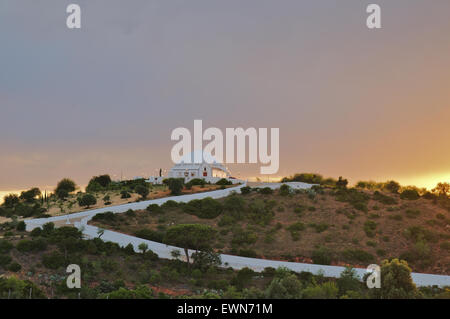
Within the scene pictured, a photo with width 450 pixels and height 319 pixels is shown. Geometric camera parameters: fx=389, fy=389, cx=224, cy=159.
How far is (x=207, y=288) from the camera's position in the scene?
28.6 meters

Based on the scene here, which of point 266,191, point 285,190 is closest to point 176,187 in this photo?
point 266,191

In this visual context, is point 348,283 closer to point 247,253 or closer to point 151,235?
point 247,253

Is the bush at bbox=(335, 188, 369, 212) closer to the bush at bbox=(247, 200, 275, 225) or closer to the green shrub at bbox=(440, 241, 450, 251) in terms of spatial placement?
the bush at bbox=(247, 200, 275, 225)

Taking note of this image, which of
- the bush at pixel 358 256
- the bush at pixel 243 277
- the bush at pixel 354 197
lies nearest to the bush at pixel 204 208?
the bush at pixel 354 197

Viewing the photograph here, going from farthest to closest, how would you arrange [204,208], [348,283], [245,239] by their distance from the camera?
[204,208], [245,239], [348,283]

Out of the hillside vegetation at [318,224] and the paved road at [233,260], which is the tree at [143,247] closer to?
the paved road at [233,260]

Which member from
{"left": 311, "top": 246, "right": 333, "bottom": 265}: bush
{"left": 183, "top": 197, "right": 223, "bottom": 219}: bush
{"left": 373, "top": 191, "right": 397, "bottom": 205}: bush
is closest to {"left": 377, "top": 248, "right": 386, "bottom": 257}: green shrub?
{"left": 311, "top": 246, "right": 333, "bottom": 265}: bush

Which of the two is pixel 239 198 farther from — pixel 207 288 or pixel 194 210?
pixel 207 288

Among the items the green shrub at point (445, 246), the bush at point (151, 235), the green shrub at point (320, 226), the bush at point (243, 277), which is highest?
the green shrub at point (320, 226)

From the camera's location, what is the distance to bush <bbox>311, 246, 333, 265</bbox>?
115 ft

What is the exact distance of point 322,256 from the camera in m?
35.6

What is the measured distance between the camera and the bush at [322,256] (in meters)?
35.1
